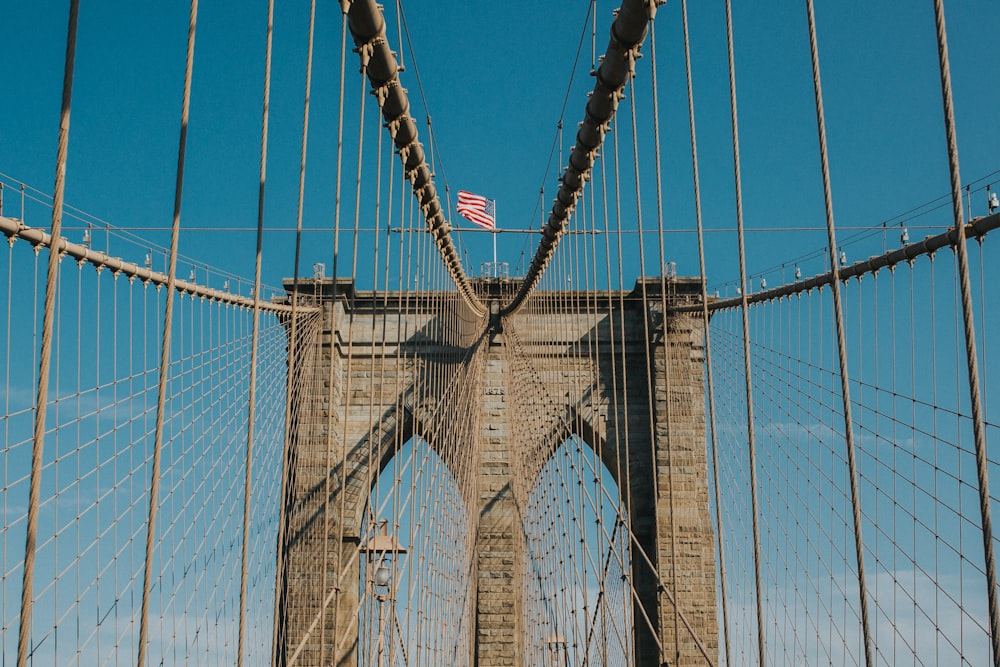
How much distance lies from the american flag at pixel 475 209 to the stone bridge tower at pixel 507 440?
59.4 inches

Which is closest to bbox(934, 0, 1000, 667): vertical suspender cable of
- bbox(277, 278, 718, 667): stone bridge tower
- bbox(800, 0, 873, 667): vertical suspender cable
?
bbox(800, 0, 873, 667): vertical suspender cable

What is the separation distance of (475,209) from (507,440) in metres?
3.80

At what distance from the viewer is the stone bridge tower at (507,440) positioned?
14.4 meters

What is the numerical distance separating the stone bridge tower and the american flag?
59.4 inches

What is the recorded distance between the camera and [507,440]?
16.1 metres

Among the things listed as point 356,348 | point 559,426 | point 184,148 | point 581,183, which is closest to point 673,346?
point 559,426

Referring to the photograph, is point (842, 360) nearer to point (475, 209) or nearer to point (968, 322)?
point (968, 322)

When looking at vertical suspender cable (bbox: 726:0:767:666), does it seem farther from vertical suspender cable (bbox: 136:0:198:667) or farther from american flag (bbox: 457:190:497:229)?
american flag (bbox: 457:190:497:229)

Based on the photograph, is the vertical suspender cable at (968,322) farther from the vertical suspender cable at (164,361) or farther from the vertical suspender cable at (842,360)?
the vertical suspender cable at (164,361)

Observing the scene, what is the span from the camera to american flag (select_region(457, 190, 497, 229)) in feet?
58.2

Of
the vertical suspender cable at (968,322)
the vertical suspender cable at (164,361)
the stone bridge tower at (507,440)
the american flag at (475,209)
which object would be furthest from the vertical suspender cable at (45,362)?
the american flag at (475,209)

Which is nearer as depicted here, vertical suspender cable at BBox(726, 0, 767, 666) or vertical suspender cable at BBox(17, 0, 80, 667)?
vertical suspender cable at BBox(17, 0, 80, 667)

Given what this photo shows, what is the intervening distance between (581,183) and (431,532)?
10.3 feet

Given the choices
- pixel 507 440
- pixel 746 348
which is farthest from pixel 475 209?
pixel 746 348
